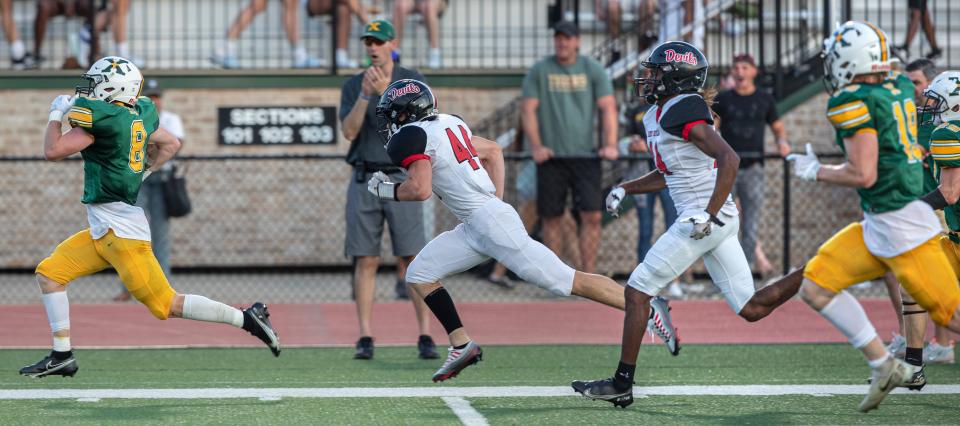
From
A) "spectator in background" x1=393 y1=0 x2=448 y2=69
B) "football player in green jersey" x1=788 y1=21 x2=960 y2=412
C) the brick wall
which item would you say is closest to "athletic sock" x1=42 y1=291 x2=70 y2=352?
"football player in green jersey" x1=788 y1=21 x2=960 y2=412

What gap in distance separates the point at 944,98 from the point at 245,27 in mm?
9363

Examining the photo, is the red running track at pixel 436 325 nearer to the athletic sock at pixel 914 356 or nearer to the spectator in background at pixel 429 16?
the athletic sock at pixel 914 356

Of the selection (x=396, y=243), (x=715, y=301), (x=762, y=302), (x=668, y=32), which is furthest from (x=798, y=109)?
(x=762, y=302)

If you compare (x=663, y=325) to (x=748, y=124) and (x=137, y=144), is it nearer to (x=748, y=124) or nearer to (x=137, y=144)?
(x=137, y=144)

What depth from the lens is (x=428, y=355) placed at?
858 cm

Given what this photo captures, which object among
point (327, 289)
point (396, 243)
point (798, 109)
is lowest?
point (327, 289)

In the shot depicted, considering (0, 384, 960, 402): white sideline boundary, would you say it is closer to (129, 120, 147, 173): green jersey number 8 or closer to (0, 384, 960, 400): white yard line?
(0, 384, 960, 400): white yard line

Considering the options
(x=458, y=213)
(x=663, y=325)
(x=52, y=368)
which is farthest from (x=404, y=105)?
(x=52, y=368)

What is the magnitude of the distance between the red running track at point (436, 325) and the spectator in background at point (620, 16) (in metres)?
3.67

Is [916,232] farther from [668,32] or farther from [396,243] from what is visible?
[668,32]

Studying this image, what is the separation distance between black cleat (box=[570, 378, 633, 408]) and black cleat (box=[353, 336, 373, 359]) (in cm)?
227

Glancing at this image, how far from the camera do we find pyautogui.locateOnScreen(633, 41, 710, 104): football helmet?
666 cm

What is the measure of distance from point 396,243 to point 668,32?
239 inches

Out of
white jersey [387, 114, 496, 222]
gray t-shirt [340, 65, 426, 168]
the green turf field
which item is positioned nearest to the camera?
the green turf field
